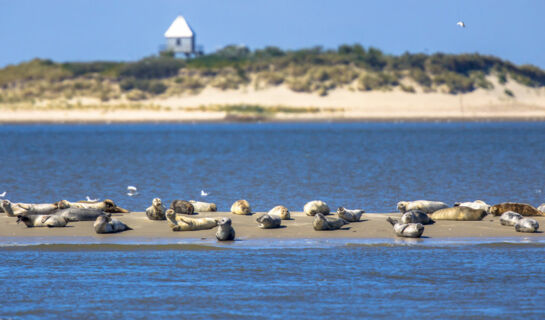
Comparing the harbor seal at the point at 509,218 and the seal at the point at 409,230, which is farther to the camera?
the harbor seal at the point at 509,218

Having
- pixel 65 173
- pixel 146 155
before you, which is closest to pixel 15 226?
pixel 65 173

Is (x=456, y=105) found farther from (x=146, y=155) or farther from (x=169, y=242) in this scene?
(x=169, y=242)

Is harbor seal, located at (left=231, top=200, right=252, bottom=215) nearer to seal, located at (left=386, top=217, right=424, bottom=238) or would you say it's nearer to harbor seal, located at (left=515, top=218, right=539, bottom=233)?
seal, located at (left=386, top=217, right=424, bottom=238)

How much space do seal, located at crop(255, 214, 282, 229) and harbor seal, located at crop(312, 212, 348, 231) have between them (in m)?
0.67

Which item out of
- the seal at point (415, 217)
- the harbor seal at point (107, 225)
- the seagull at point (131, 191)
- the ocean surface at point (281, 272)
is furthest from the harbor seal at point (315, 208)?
the seagull at point (131, 191)

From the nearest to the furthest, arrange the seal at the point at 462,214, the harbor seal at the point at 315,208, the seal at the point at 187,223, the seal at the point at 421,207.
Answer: the seal at the point at 187,223
the seal at the point at 462,214
the harbor seal at the point at 315,208
the seal at the point at 421,207

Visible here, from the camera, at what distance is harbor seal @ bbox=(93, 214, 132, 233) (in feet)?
51.1

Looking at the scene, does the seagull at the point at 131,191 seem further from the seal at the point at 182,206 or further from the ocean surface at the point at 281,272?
the seal at the point at 182,206

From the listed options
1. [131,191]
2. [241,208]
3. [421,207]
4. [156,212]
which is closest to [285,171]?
[131,191]

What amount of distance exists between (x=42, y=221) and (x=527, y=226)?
8.65 metres

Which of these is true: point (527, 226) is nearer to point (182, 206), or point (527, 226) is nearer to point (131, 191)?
point (182, 206)

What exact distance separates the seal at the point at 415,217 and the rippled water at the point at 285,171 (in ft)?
11.6

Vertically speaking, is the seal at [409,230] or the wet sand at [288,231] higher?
the seal at [409,230]

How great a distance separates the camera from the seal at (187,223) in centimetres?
1588
